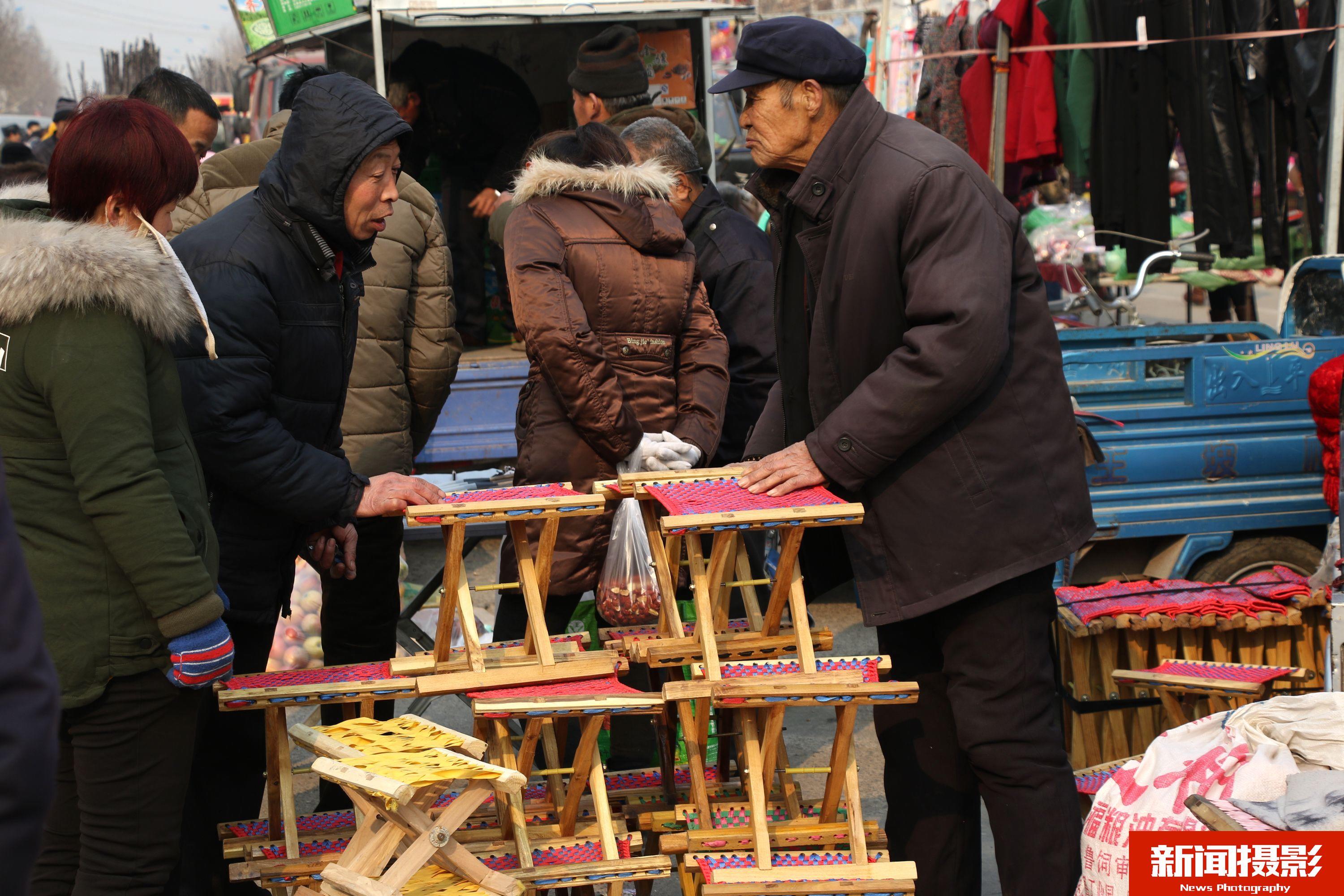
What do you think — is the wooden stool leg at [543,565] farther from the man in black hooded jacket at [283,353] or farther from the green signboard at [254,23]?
the green signboard at [254,23]

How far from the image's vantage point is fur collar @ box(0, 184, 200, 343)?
2.27 metres

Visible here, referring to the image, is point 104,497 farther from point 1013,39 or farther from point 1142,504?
point 1013,39

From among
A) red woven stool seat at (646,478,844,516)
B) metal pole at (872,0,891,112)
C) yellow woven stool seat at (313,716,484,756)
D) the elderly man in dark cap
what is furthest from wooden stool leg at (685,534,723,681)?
metal pole at (872,0,891,112)

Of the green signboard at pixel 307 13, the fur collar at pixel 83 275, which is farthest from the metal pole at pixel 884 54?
the fur collar at pixel 83 275

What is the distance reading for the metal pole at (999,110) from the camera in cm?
676

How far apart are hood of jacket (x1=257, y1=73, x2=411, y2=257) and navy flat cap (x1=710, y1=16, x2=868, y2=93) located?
0.84 meters

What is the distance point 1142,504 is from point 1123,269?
243 inches

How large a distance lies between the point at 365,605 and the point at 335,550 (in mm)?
457

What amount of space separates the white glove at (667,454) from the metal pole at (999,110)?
3.59 meters

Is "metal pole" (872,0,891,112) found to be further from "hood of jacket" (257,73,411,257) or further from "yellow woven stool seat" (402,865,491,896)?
Result: "yellow woven stool seat" (402,865,491,896)

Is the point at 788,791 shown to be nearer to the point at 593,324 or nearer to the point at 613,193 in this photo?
the point at 593,324

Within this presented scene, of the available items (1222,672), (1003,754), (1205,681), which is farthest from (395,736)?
(1222,672)

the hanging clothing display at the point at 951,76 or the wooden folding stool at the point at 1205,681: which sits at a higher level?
the hanging clothing display at the point at 951,76
